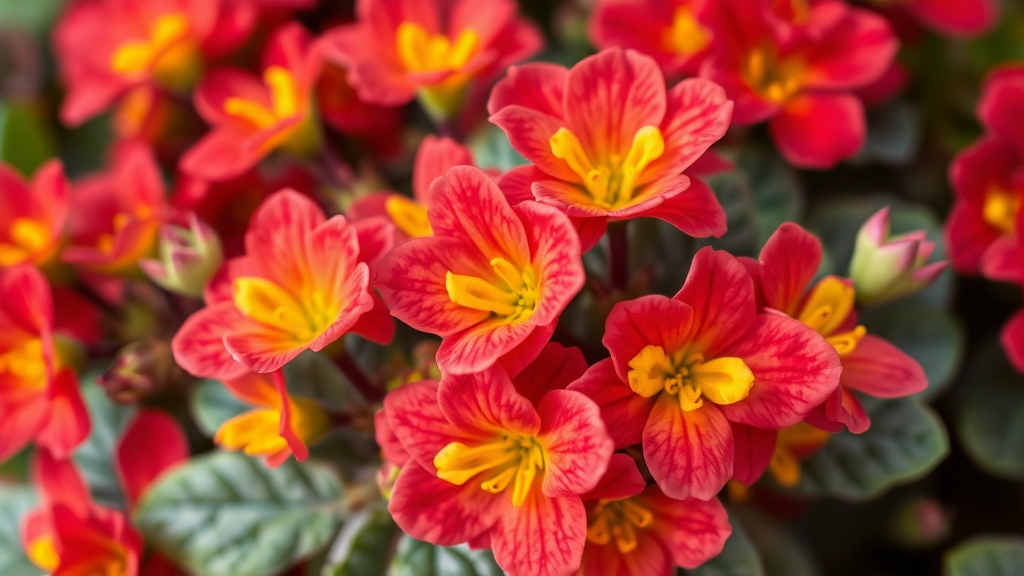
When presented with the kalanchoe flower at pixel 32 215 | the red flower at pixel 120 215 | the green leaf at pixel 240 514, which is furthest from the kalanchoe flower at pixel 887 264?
the kalanchoe flower at pixel 32 215

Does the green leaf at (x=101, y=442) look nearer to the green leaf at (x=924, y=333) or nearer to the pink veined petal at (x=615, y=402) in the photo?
the pink veined petal at (x=615, y=402)

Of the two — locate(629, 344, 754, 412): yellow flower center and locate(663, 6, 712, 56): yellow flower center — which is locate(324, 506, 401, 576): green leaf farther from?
locate(663, 6, 712, 56): yellow flower center

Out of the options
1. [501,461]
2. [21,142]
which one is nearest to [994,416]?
[501,461]

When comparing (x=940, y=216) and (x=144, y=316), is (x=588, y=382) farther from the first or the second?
(x=940, y=216)

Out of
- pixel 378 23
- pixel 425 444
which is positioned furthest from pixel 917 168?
pixel 425 444

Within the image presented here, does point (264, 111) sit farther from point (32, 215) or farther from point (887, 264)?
point (887, 264)

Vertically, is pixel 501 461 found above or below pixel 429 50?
below
